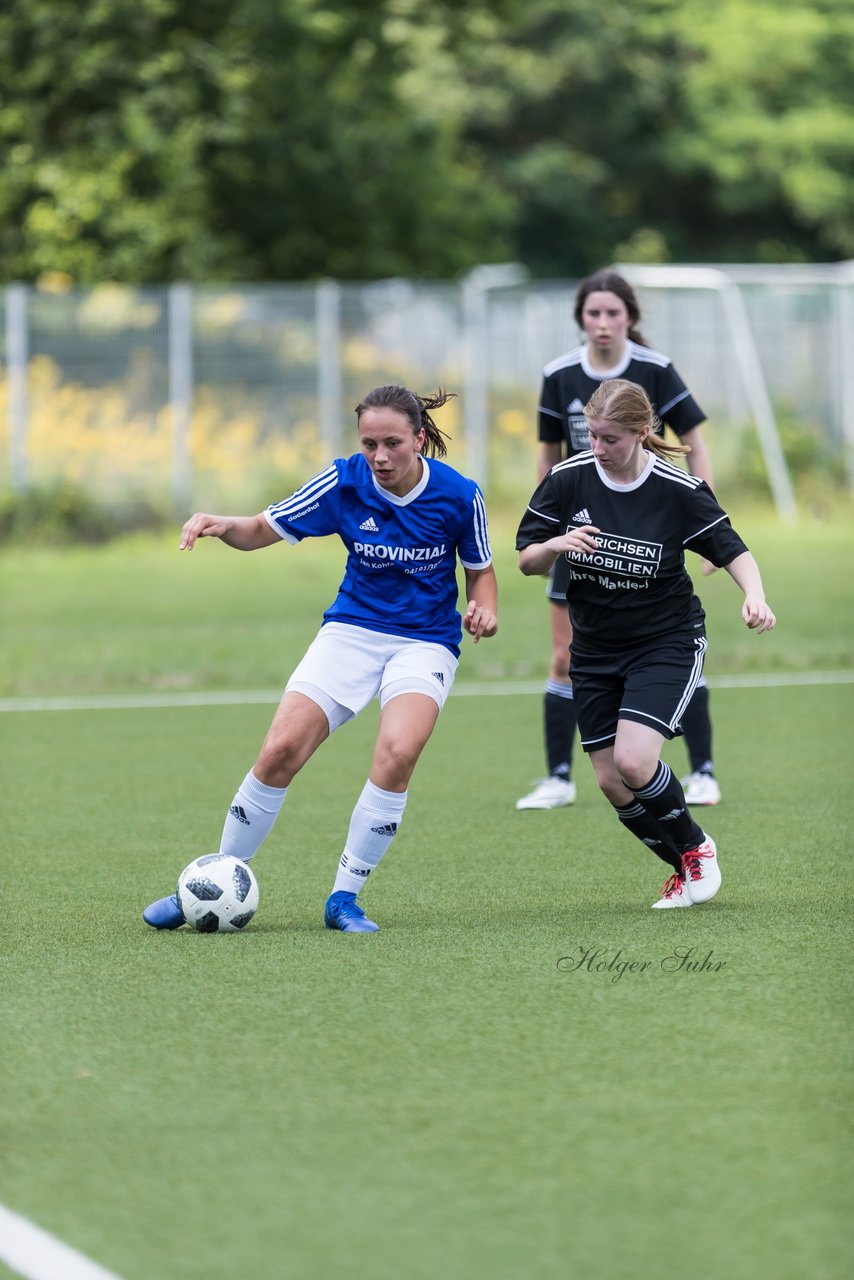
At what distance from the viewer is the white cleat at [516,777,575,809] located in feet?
27.7

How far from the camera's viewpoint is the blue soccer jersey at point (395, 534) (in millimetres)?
6164

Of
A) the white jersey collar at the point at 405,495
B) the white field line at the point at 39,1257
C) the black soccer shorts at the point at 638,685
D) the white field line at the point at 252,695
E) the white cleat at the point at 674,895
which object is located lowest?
the white field line at the point at 252,695

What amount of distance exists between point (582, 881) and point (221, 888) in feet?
4.72

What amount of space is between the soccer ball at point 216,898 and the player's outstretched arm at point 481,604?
1.04 metres

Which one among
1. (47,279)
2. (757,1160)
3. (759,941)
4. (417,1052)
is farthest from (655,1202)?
(47,279)

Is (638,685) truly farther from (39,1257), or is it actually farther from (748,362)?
(748,362)

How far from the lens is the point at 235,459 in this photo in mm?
22625

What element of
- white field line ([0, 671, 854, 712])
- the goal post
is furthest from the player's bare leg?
the goal post

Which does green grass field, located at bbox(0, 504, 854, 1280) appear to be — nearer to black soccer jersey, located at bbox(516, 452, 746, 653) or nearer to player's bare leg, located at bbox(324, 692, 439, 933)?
player's bare leg, located at bbox(324, 692, 439, 933)

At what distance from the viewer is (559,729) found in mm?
8469

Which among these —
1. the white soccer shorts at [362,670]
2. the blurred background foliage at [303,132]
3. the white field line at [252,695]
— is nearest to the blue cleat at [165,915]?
the white soccer shorts at [362,670]

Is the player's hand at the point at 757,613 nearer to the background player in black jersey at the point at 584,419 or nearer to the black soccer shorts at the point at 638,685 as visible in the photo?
the black soccer shorts at the point at 638,685

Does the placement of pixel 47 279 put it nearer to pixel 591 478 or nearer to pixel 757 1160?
pixel 591 478

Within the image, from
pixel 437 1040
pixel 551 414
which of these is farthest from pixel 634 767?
pixel 551 414
